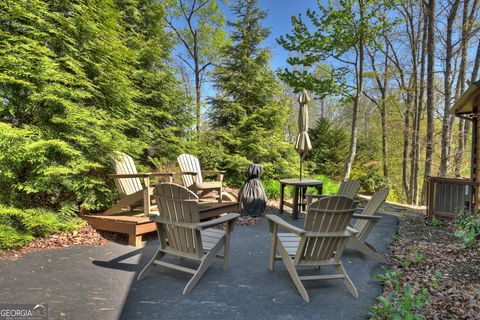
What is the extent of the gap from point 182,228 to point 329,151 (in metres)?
10.7

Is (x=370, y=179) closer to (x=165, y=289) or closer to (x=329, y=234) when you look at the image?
(x=329, y=234)

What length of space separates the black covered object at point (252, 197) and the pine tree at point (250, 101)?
9.93 ft

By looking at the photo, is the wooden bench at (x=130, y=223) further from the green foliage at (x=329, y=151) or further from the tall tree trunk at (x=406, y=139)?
the tall tree trunk at (x=406, y=139)

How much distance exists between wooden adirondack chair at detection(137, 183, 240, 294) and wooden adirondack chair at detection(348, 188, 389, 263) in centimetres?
157

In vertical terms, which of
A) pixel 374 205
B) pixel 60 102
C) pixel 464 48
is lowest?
pixel 374 205

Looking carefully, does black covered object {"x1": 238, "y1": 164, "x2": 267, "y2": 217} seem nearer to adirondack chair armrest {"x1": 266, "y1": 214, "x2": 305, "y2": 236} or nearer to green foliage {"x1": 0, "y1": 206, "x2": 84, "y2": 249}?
adirondack chair armrest {"x1": 266, "y1": 214, "x2": 305, "y2": 236}

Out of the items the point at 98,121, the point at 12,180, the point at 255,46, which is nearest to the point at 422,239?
the point at 98,121

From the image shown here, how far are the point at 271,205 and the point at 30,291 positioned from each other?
5.00 metres

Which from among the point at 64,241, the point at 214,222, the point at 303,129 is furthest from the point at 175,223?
the point at 303,129

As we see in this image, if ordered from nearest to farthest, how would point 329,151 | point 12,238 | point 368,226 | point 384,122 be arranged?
point 12,238, point 368,226, point 329,151, point 384,122

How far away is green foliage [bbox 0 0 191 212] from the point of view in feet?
11.3

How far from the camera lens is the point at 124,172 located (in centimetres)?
A: 418

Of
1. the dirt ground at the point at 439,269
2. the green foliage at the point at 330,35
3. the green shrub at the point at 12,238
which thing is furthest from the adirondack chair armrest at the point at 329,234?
the green foliage at the point at 330,35

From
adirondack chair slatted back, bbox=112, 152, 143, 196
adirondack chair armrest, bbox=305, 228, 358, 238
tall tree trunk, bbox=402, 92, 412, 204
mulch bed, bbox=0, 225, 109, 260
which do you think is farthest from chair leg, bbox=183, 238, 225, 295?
tall tree trunk, bbox=402, 92, 412, 204
